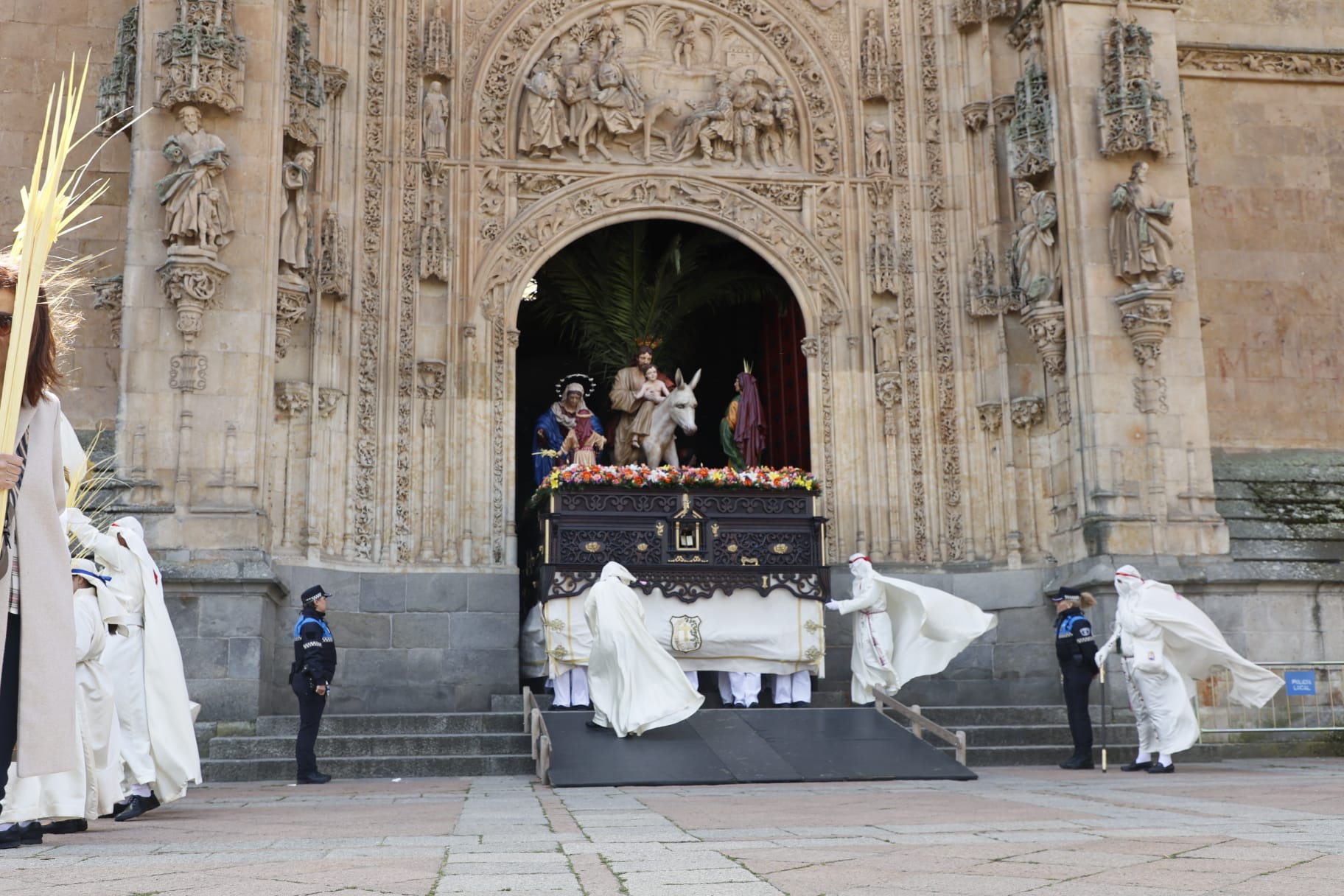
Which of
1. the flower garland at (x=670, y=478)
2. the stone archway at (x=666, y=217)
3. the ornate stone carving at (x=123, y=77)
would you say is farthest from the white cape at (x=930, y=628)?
the ornate stone carving at (x=123, y=77)

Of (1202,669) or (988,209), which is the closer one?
(1202,669)

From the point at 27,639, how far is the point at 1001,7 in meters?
15.2

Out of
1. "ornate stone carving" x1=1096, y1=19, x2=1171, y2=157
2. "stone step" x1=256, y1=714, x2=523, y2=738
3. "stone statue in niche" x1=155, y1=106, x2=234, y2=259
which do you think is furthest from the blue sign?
"stone statue in niche" x1=155, y1=106, x2=234, y2=259

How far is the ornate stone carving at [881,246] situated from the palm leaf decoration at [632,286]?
1.67m

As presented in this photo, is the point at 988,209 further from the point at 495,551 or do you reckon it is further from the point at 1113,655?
the point at 495,551

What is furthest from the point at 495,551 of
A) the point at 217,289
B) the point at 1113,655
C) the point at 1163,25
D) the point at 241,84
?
the point at 1163,25

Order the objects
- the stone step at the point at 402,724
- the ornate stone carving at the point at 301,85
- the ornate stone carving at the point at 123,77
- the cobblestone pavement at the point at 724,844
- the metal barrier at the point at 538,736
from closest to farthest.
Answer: the cobblestone pavement at the point at 724,844
the metal barrier at the point at 538,736
the stone step at the point at 402,724
the ornate stone carving at the point at 123,77
the ornate stone carving at the point at 301,85

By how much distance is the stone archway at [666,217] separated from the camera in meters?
16.6

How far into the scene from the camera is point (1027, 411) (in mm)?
16391

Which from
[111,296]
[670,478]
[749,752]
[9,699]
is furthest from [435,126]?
[9,699]

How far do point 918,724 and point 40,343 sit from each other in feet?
33.0

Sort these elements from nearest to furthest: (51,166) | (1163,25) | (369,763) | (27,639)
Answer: (51,166) → (27,639) → (369,763) → (1163,25)

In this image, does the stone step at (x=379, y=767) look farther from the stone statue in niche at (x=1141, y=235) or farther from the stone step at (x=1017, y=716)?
the stone statue in niche at (x=1141, y=235)

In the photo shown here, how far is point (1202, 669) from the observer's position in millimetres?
13031
